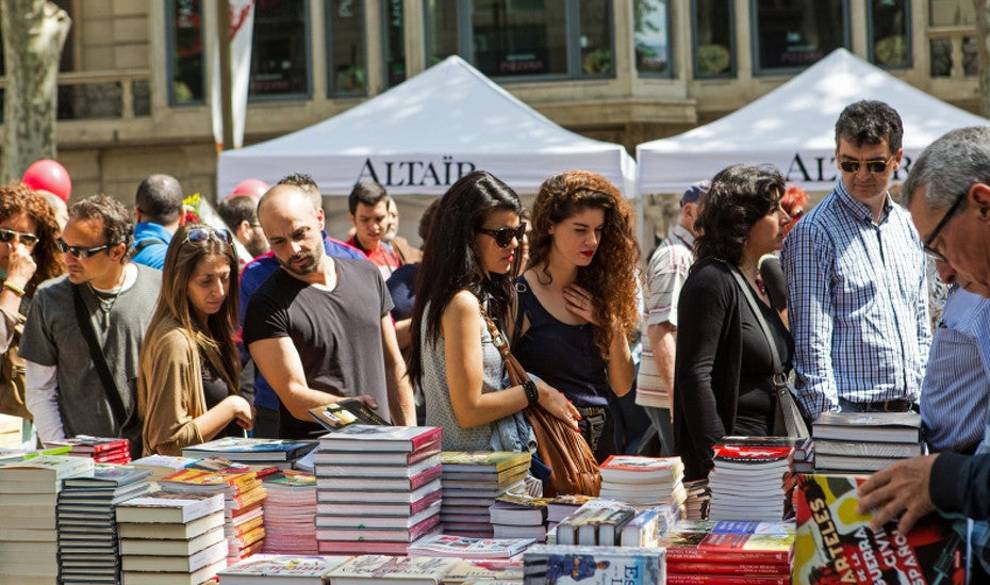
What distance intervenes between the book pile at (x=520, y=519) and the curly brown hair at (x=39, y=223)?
11.9 feet

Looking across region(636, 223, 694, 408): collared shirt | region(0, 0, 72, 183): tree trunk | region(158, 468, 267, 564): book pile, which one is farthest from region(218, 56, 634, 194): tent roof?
region(0, 0, 72, 183): tree trunk

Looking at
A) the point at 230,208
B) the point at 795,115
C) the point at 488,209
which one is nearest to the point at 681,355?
the point at 488,209

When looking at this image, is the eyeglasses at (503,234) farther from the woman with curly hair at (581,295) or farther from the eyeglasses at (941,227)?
the eyeglasses at (941,227)

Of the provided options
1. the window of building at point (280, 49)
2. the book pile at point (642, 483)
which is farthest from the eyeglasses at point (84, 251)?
the window of building at point (280, 49)

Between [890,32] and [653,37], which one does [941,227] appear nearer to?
[653,37]

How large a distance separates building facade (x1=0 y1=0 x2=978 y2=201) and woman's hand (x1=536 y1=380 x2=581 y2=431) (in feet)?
51.4

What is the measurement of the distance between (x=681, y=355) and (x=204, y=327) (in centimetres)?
171

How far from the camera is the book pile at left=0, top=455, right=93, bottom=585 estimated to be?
3441mm

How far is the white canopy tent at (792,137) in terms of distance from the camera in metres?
9.54

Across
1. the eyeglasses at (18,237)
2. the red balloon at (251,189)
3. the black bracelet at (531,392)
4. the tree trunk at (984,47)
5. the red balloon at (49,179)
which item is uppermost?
the tree trunk at (984,47)

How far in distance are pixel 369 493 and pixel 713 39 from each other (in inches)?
716

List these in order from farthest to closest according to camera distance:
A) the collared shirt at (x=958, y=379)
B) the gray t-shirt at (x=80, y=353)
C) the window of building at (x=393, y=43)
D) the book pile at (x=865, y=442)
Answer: the window of building at (x=393, y=43)
the gray t-shirt at (x=80, y=353)
the collared shirt at (x=958, y=379)
the book pile at (x=865, y=442)

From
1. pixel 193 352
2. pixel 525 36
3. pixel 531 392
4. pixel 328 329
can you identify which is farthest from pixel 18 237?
pixel 525 36

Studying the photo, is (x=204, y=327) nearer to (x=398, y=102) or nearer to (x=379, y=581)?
(x=379, y=581)
